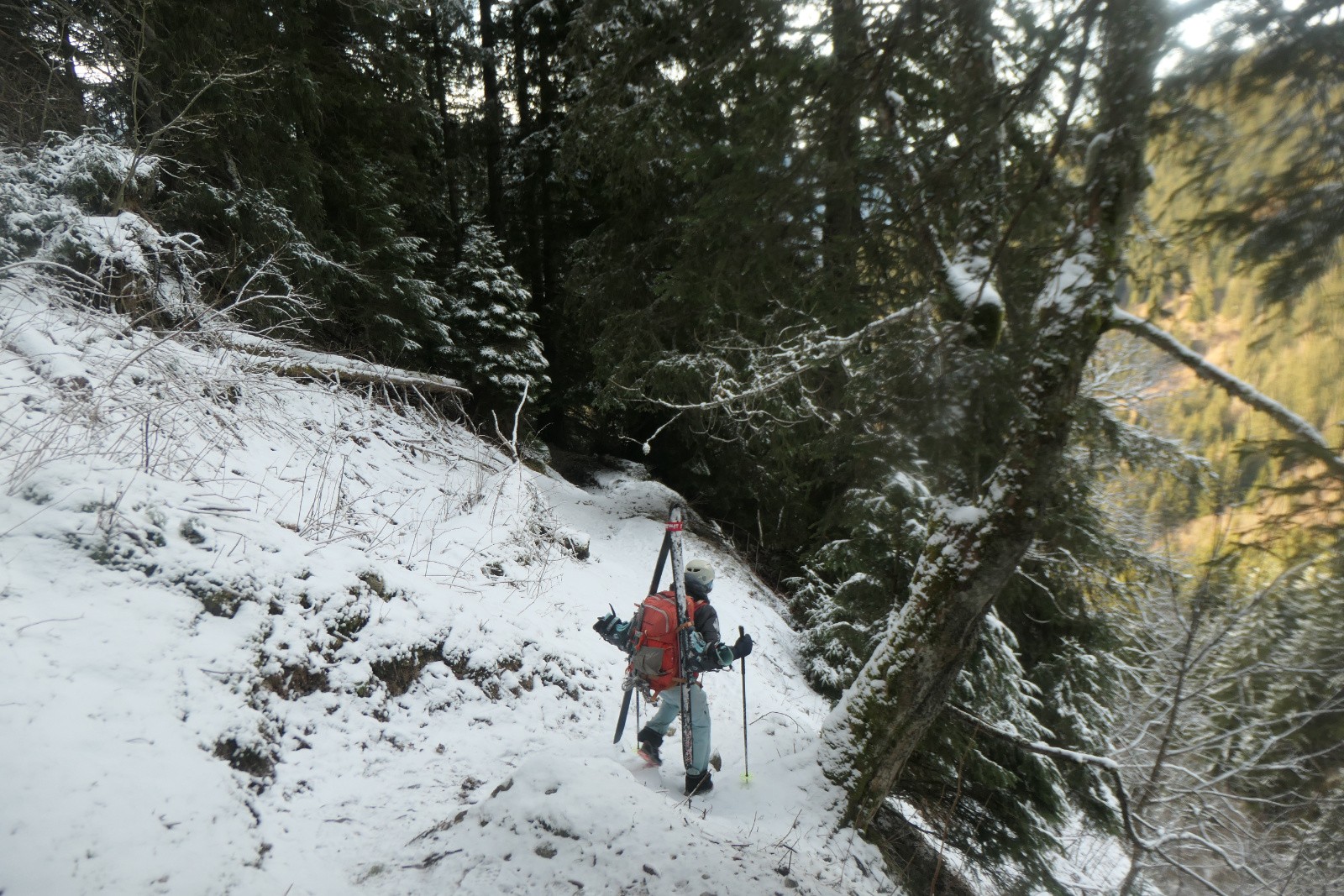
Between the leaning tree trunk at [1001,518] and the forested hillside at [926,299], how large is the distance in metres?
0.02

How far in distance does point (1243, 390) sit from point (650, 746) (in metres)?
4.07

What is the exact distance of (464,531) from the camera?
6.71m

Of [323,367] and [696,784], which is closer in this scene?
[696,784]

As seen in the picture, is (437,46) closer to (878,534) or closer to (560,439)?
(560,439)

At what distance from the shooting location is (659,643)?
443 centimetres

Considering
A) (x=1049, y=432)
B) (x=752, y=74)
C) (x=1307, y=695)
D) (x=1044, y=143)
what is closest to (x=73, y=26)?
(x=752, y=74)

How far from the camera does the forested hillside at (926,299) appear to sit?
200cm

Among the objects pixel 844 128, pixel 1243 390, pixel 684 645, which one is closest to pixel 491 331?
A: pixel 684 645

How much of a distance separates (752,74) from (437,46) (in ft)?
45.6

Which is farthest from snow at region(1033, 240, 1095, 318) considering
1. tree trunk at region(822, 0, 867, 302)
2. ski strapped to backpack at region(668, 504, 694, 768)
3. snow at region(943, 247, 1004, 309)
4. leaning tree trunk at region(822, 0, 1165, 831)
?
ski strapped to backpack at region(668, 504, 694, 768)

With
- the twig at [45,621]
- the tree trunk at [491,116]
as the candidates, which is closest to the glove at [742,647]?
the twig at [45,621]

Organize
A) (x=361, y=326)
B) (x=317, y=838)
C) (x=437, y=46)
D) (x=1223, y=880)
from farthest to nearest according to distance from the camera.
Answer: (x=437, y=46) < (x=1223, y=880) < (x=361, y=326) < (x=317, y=838)

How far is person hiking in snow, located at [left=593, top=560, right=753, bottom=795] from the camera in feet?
14.1

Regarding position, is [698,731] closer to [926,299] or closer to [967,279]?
[926,299]
